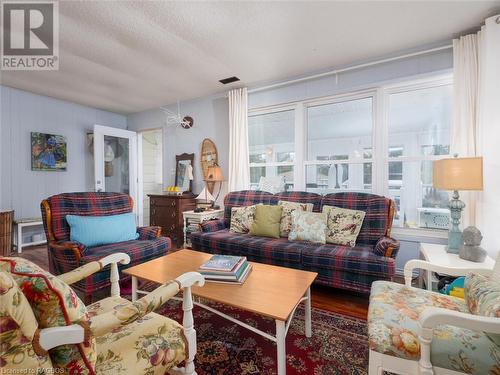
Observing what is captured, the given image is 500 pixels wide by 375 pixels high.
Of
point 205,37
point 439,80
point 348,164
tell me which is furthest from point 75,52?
point 439,80

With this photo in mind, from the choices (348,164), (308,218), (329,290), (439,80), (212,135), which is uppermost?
(439,80)

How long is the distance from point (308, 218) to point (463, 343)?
1.70m

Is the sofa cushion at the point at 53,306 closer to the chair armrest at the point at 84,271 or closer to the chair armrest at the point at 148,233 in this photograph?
the chair armrest at the point at 84,271

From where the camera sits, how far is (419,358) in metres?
0.99

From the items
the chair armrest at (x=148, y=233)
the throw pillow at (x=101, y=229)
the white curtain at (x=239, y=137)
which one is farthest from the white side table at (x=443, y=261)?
the throw pillow at (x=101, y=229)

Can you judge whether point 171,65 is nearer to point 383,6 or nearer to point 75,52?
point 75,52

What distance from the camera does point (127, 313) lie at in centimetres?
86

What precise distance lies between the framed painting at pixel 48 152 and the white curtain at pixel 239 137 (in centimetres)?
306

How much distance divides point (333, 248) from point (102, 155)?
4174 mm

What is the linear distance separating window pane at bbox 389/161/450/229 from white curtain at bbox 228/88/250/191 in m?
1.97

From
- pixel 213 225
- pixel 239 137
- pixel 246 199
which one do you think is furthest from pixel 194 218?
pixel 239 137

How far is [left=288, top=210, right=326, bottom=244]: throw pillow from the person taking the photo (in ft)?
8.27

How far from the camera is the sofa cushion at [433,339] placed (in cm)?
93

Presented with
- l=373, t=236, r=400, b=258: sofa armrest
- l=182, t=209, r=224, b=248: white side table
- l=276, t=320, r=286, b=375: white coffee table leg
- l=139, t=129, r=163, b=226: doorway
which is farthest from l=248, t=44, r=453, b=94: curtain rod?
l=139, t=129, r=163, b=226: doorway
